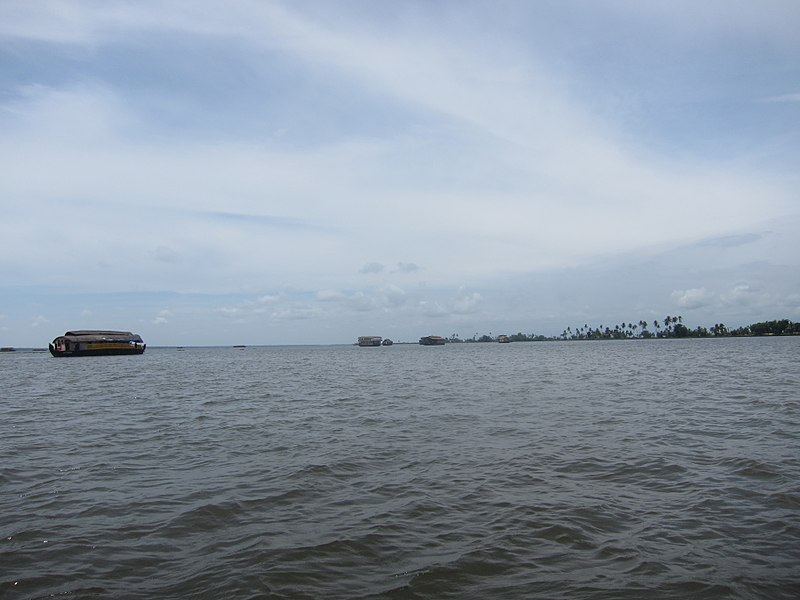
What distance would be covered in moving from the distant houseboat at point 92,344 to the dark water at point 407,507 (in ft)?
388

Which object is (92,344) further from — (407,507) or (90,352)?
(407,507)

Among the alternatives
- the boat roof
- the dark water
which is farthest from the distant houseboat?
the dark water

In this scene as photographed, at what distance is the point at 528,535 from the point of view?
912 centimetres

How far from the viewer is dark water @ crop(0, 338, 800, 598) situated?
24.6 feet

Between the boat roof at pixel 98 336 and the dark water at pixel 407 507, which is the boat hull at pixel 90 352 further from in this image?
the dark water at pixel 407 507

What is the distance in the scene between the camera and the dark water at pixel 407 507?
7504 millimetres

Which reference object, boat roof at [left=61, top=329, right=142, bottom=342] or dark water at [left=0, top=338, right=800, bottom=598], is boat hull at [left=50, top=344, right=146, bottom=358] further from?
dark water at [left=0, top=338, right=800, bottom=598]

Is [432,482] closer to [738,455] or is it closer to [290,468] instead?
[290,468]

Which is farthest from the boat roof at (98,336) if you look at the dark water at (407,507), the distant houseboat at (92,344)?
the dark water at (407,507)

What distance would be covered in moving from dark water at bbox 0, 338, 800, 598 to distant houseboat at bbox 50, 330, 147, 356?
4660 inches

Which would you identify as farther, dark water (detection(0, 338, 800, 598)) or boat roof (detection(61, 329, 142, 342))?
boat roof (detection(61, 329, 142, 342))

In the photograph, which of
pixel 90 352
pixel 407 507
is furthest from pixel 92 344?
pixel 407 507

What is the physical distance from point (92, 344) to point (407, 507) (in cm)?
13795

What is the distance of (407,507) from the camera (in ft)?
35.3
